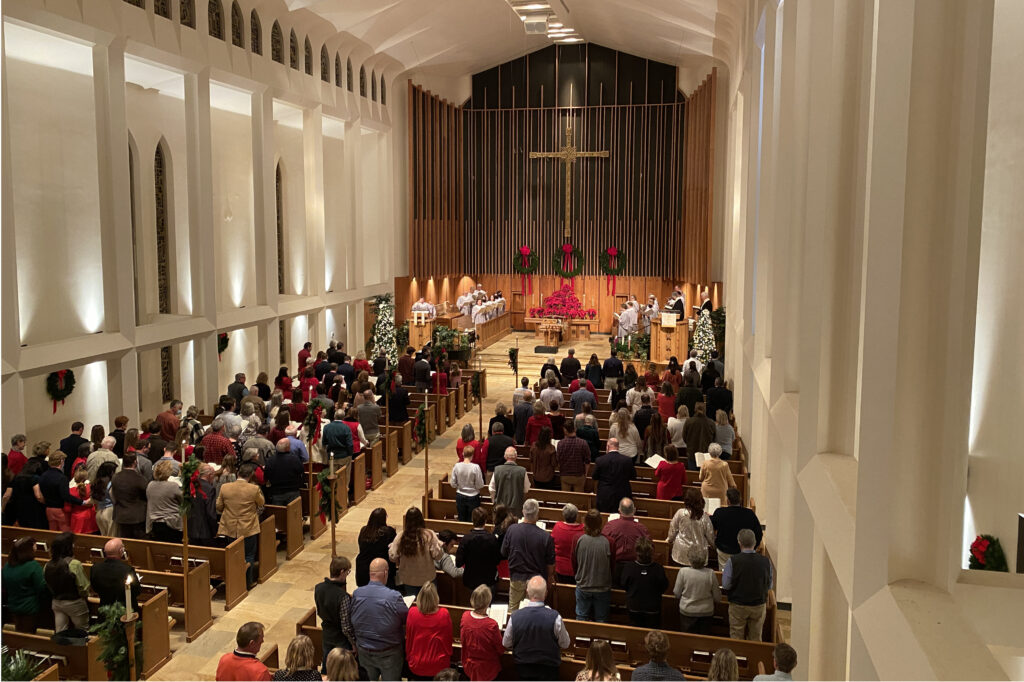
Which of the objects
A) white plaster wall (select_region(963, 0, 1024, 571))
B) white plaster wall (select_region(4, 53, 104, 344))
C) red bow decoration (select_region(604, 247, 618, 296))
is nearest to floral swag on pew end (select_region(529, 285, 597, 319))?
red bow decoration (select_region(604, 247, 618, 296))

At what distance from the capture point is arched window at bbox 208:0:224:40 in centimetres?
1455

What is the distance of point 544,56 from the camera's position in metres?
25.5

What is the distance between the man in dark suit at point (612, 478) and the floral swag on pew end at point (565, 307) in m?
16.9

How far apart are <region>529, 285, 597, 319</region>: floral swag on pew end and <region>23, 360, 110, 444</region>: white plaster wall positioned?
48.4 feet

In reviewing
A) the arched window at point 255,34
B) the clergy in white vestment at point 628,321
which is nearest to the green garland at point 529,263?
the clergy in white vestment at point 628,321

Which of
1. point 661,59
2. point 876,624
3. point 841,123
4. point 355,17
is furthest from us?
point 661,59

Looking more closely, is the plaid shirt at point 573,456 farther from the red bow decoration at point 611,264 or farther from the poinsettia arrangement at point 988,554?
the red bow decoration at point 611,264

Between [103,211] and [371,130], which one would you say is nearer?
[103,211]

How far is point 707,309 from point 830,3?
13.0 meters

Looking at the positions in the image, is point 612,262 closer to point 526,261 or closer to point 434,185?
point 526,261

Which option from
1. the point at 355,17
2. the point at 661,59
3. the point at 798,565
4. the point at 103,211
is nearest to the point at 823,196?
the point at 798,565

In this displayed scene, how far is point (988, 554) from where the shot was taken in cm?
455

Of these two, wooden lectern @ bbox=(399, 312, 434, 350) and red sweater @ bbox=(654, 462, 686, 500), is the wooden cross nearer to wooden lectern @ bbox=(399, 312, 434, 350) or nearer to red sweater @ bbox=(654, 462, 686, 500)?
wooden lectern @ bbox=(399, 312, 434, 350)

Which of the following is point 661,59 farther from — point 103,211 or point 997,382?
point 997,382
